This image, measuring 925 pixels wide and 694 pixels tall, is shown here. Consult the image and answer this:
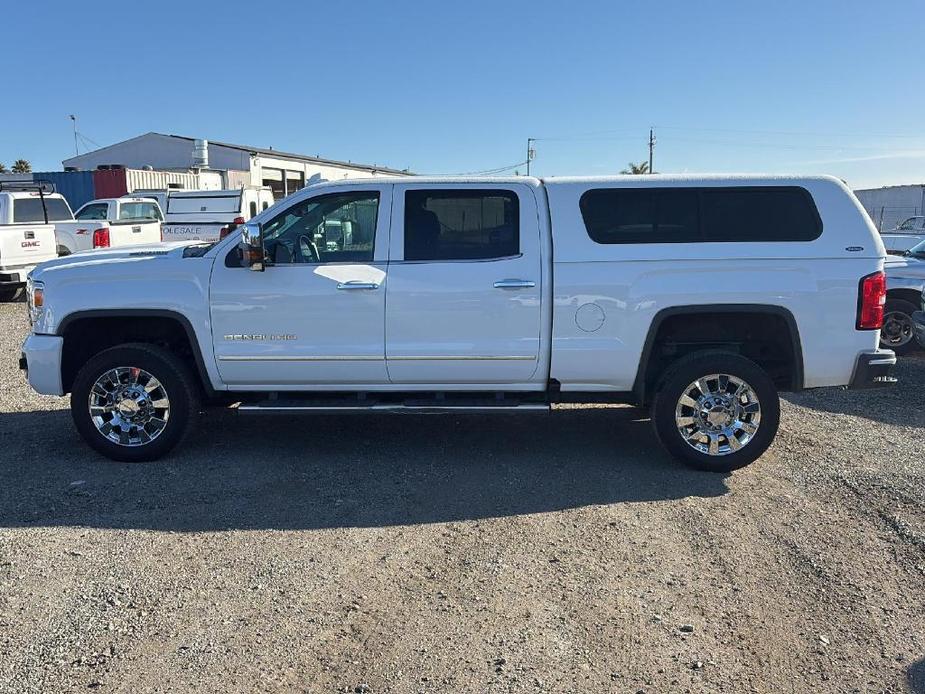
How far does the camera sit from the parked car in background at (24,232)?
13896 millimetres

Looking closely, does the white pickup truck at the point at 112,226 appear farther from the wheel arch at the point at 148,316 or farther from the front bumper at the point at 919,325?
the front bumper at the point at 919,325

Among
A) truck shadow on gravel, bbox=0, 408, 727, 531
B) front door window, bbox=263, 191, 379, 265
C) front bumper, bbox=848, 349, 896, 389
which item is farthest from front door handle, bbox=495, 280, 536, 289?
front bumper, bbox=848, 349, 896, 389

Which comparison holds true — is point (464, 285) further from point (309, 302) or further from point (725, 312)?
point (725, 312)

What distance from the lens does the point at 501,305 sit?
5305 millimetres

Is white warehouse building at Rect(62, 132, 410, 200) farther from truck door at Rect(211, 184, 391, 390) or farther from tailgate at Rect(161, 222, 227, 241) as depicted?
truck door at Rect(211, 184, 391, 390)

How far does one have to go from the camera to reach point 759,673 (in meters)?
3.13

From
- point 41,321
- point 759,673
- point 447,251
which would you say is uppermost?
point 447,251

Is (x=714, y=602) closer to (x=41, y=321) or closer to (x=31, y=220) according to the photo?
(x=41, y=321)

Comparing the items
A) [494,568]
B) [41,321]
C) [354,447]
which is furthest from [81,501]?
[494,568]

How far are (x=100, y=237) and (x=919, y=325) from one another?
14.7m

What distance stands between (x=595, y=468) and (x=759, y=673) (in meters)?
2.44

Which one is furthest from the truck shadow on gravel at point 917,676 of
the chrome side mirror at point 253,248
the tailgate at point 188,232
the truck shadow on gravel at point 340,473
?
the tailgate at point 188,232

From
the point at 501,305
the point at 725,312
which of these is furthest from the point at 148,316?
the point at 725,312

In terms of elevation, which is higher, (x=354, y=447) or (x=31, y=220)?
(x=31, y=220)
